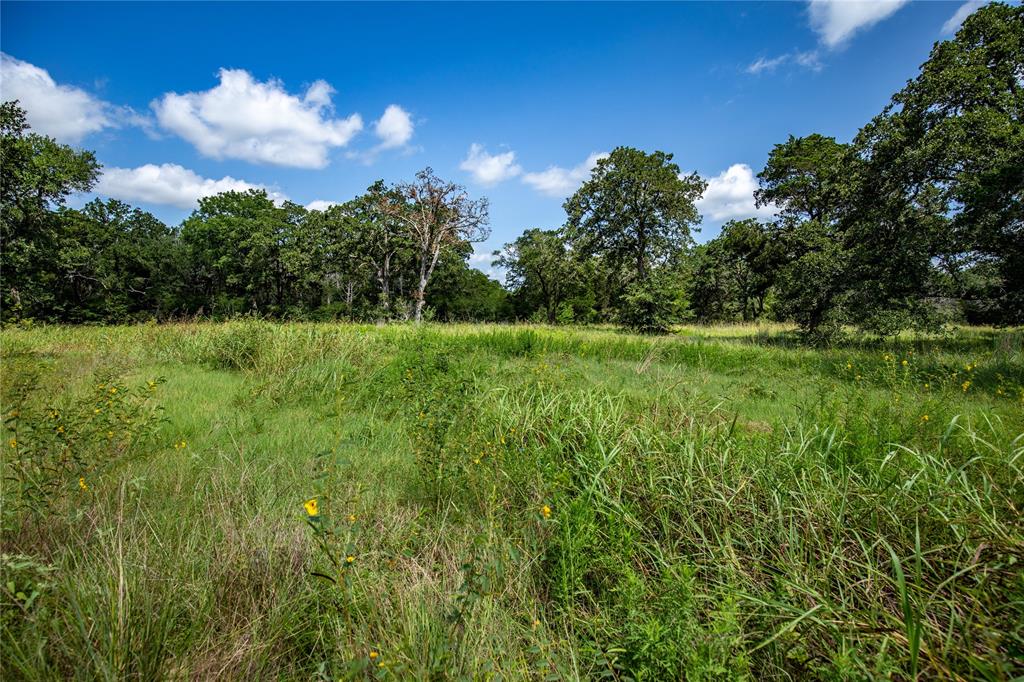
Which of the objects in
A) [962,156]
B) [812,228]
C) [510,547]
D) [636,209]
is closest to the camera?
[510,547]

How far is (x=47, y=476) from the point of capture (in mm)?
2580

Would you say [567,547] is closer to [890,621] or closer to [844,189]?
[890,621]

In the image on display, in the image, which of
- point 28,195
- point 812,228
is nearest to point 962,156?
point 812,228

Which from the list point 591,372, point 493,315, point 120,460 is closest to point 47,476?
point 120,460

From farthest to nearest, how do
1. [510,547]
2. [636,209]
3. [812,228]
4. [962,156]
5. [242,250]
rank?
[242,250]
[636,209]
[812,228]
[962,156]
[510,547]

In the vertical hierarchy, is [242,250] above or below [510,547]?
above

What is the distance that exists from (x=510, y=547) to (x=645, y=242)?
23.3 meters

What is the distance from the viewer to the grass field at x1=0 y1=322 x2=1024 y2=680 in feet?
4.92

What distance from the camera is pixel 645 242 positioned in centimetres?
2305

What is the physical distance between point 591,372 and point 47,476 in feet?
21.2

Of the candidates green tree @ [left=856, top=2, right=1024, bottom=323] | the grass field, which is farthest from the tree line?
the grass field

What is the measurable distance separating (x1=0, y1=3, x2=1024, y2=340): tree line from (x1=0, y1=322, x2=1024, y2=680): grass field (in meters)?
10.3

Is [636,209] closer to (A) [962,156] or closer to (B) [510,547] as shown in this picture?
(A) [962,156]

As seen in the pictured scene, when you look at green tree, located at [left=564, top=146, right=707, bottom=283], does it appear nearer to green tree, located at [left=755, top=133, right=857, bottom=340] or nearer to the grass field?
green tree, located at [left=755, top=133, right=857, bottom=340]
